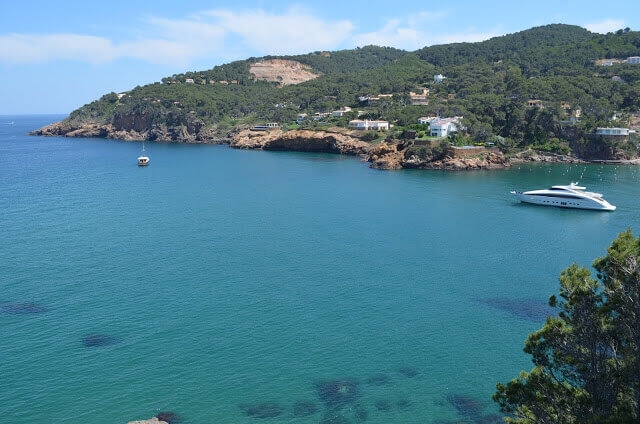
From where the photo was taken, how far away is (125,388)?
86.7 ft

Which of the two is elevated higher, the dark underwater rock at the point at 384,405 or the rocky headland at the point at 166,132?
the rocky headland at the point at 166,132

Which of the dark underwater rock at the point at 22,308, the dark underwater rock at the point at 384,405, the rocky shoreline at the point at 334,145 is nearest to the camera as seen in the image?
the dark underwater rock at the point at 384,405

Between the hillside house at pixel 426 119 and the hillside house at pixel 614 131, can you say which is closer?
the hillside house at pixel 614 131

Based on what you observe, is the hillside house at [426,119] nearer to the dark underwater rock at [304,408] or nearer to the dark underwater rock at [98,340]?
the dark underwater rock at [98,340]

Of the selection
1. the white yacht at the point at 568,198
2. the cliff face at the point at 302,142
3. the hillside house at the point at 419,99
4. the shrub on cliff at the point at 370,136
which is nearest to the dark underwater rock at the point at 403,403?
the white yacht at the point at 568,198

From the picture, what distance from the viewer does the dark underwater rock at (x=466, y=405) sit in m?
24.8

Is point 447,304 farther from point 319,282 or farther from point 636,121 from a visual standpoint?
point 636,121

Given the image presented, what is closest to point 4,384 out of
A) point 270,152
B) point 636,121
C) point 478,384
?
point 478,384

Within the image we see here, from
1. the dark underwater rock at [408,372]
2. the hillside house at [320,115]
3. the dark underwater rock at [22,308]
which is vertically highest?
the hillside house at [320,115]

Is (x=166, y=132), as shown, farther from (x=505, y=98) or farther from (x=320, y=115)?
(x=505, y=98)

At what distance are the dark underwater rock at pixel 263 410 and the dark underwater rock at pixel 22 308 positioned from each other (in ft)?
66.6

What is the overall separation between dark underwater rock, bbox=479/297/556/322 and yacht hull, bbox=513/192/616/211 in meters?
37.6

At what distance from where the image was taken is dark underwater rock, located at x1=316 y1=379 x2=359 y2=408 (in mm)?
25594

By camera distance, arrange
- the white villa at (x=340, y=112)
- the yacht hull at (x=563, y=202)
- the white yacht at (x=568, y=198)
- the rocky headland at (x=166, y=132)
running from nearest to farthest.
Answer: the yacht hull at (x=563, y=202) → the white yacht at (x=568, y=198) → the white villa at (x=340, y=112) → the rocky headland at (x=166, y=132)
